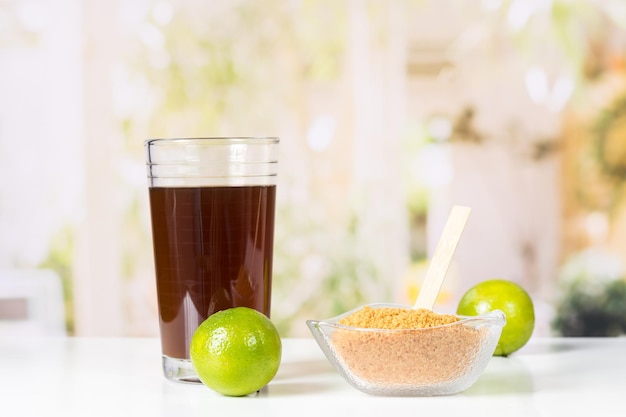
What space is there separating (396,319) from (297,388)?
0.14m

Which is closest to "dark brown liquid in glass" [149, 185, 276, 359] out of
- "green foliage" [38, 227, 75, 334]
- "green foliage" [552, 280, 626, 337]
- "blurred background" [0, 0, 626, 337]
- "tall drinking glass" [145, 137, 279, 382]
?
"tall drinking glass" [145, 137, 279, 382]

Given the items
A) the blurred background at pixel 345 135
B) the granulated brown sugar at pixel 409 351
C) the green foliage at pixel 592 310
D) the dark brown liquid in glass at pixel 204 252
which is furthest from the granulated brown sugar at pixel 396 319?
the green foliage at pixel 592 310

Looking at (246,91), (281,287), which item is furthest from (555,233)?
(246,91)

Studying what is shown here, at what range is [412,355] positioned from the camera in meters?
0.96

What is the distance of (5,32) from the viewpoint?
4.02 metres

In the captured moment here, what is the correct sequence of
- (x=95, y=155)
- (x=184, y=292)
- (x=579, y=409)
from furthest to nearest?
1. (x=95, y=155)
2. (x=184, y=292)
3. (x=579, y=409)

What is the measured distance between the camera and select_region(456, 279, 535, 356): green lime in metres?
1.20

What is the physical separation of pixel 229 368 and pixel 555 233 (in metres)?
3.31

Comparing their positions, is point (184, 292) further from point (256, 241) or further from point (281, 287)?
point (281, 287)

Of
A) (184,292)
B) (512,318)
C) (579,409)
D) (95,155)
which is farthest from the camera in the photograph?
(95,155)

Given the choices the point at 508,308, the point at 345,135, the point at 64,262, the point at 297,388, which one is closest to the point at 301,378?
the point at 297,388

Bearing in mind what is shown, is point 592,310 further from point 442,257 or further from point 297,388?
point 297,388

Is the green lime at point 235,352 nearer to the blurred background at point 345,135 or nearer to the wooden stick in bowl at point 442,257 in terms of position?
the wooden stick in bowl at point 442,257

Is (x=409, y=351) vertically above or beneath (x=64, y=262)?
above
